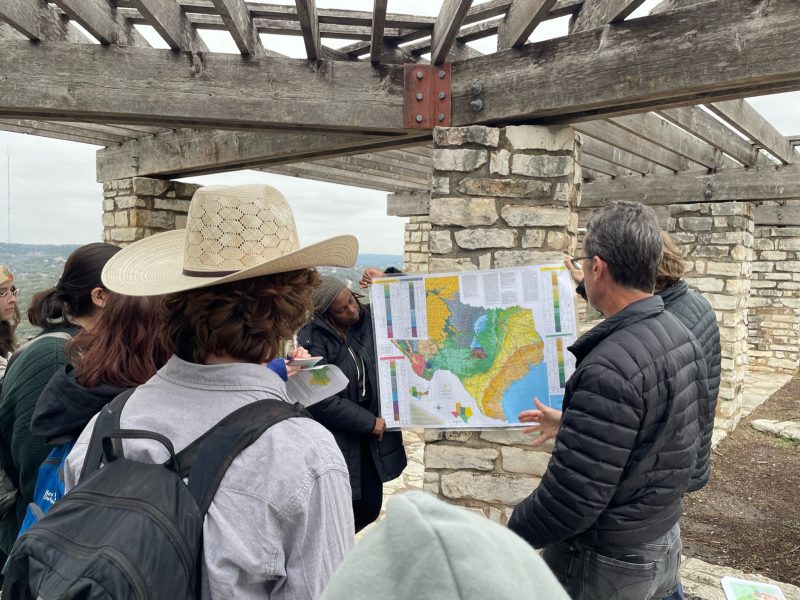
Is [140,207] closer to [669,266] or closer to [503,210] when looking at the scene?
[503,210]

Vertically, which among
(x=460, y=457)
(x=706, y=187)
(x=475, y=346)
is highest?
(x=706, y=187)

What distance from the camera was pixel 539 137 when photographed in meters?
3.00

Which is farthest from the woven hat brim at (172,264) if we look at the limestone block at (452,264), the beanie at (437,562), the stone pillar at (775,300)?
the stone pillar at (775,300)

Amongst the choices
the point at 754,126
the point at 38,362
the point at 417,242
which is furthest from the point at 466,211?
the point at 417,242

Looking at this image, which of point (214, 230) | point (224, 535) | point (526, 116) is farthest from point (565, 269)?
point (224, 535)

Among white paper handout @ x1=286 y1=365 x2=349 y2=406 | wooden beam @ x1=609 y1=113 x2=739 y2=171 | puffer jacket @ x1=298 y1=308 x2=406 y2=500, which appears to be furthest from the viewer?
wooden beam @ x1=609 y1=113 x2=739 y2=171

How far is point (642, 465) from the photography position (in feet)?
5.69

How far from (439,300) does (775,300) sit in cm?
950

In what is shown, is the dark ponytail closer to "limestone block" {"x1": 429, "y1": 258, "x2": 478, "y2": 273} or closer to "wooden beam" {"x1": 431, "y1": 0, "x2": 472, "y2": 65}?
"limestone block" {"x1": 429, "y1": 258, "x2": 478, "y2": 273}

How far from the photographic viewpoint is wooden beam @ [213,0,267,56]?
2553 millimetres

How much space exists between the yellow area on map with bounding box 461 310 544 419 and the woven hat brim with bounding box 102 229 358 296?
1.40 m

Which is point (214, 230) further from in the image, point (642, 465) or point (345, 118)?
point (345, 118)

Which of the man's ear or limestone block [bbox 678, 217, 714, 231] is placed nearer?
the man's ear

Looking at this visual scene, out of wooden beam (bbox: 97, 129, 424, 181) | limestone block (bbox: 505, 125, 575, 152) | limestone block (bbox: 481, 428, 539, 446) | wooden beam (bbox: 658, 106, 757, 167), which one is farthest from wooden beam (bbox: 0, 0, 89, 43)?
wooden beam (bbox: 658, 106, 757, 167)
